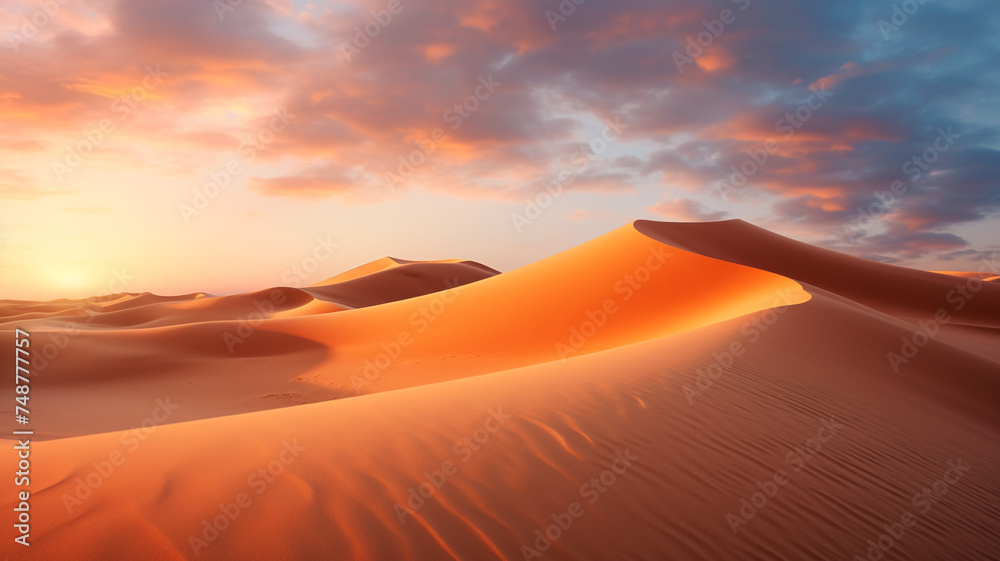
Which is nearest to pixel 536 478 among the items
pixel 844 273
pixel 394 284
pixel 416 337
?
pixel 416 337

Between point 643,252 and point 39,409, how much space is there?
592 inches

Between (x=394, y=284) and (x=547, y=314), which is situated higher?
(x=547, y=314)

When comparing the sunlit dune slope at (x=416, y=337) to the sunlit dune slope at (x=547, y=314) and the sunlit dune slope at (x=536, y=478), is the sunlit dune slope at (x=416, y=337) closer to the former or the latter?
the sunlit dune slope at (x=547, y=314)

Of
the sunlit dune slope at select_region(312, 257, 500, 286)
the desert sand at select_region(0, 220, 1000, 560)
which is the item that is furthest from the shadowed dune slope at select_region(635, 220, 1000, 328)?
the sunlit dune slope at select_region(312, 257, 500, 286)

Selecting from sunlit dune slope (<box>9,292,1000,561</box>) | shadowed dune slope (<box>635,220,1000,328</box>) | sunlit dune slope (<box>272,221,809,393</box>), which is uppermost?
sunlit dune slope (<box>9,292,1000,561</box>)

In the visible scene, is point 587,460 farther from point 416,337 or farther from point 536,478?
point 416,337

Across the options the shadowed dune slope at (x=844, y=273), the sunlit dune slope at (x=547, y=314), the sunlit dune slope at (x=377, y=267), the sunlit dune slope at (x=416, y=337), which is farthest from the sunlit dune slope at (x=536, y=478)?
the sunlit dune slope at (x=377, y=267)

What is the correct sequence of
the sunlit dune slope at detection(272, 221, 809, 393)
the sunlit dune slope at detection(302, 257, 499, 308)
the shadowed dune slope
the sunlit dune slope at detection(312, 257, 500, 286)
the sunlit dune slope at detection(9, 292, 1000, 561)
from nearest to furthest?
the sunlit dune slope at detection(9, 292, 1000, 561) → the sunlit dune slope at detection(272, 221, 809, 393) → the shadowed dune slope → the sunlit dune slope at detection(302, 257, 499, 308) → the sunlit dune slope at detection(312, 257, 500, 286)

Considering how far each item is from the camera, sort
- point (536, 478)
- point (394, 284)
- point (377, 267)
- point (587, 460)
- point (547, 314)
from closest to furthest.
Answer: point (536, 478) < point (587, 460) < point (547, 314) < point (394, 284) < point (377, 267)

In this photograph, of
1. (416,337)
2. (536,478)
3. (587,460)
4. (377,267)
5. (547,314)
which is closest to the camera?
(536,478)

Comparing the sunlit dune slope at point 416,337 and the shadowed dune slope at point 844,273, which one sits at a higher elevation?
the sunlit dune slope at point 416,337

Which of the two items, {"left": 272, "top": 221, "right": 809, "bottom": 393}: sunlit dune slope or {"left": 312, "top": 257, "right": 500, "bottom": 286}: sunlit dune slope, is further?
{"left": 312, "top": 257, "right": 500, "bottom": 286}: sunlit dune slope

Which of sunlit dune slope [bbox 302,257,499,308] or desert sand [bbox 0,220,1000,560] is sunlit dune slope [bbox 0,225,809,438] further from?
sunlit dune slope [bbox 302,257,499,308]

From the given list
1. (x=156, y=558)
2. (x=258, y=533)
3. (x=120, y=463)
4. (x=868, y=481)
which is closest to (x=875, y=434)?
(x=868, y=481)
